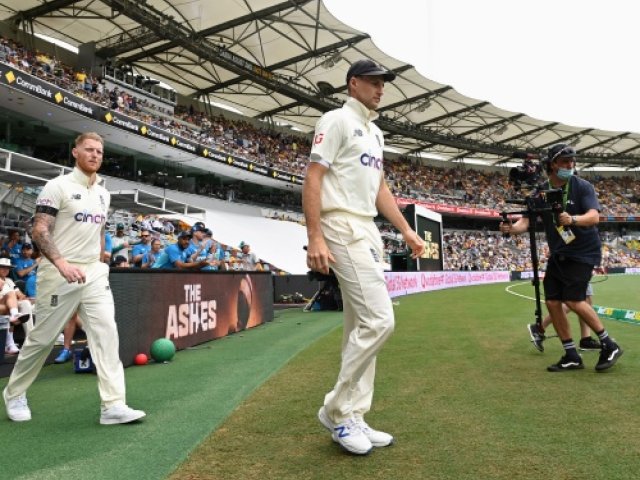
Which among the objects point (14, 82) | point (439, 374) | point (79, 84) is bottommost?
point (439, 374)

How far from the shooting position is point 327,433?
10.7 ft

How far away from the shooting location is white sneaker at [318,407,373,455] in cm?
279

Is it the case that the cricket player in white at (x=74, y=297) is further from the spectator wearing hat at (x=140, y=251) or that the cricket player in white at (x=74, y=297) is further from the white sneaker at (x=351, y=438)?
the spectator wearing hat at (x=140, y=251)

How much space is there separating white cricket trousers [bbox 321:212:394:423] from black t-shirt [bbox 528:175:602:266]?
2869mm

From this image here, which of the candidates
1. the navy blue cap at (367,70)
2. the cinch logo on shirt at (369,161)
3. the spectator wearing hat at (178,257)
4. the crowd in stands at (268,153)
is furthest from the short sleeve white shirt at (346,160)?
the crowd in stands at (268,153)

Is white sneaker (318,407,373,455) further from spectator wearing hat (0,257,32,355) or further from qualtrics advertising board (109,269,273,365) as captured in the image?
spectator wearing hat (0,257,32,355)

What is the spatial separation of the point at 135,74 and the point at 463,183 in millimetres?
37359

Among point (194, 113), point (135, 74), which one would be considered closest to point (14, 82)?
point (135, 74)

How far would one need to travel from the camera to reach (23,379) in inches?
154

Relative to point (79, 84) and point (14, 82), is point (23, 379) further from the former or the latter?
point (79, 84)

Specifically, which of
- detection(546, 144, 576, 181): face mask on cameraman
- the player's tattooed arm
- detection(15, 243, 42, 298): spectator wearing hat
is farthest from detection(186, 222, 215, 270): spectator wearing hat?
detection(546, 144, 576, 181): face mask on cameraman

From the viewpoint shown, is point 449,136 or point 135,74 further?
point 449,136

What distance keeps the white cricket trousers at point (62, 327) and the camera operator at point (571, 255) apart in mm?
3928

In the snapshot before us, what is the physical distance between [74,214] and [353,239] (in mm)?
2310
